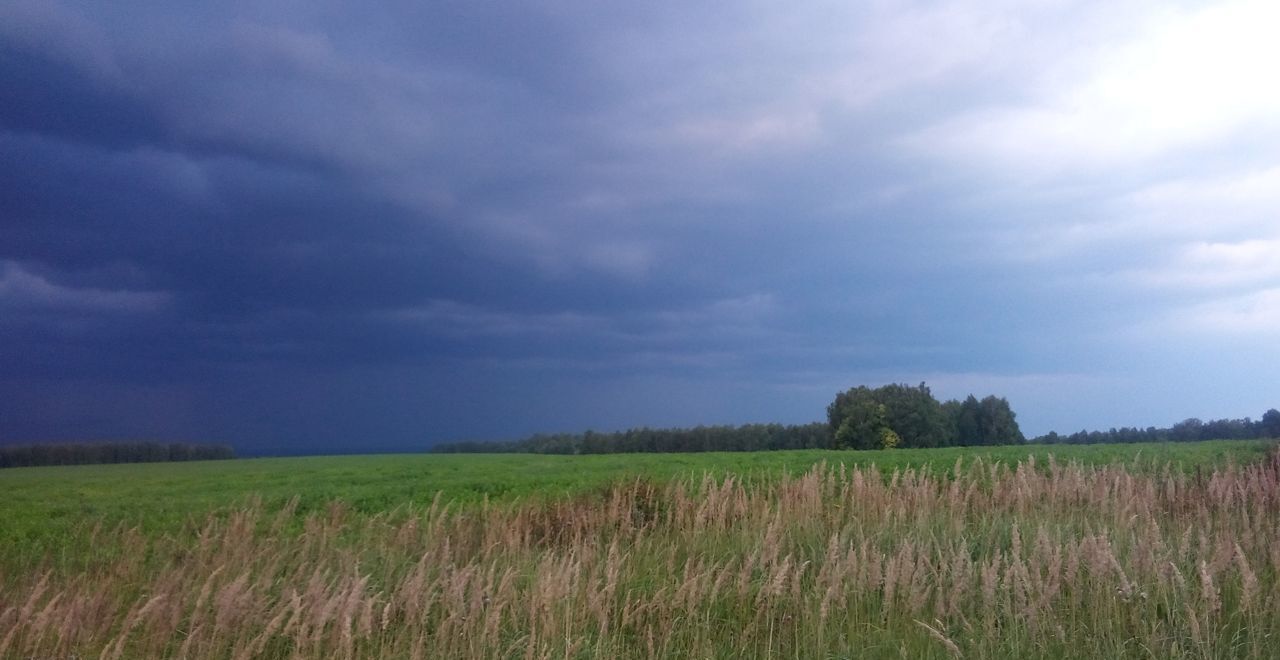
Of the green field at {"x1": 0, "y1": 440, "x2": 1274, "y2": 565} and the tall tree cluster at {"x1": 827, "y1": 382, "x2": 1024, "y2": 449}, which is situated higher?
the tall tree cluster at {"x1": 827, "y1": 382, "x2": 1024, "y2": 449}

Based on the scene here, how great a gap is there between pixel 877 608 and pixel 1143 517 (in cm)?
456

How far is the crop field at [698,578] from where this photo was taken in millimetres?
6145

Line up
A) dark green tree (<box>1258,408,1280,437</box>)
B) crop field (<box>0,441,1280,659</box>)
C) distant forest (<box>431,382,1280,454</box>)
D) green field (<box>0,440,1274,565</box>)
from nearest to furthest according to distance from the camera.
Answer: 1. crop field (<box>0,441,1280,659</box>)
2. green field (<box>0,440,1274,565</box>)
3. dark green tree (<box>1258,408,1280,437</box>)
4. distant forest (<box>431,382,1280,454</box>)

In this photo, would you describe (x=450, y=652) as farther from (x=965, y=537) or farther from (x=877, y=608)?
(x=965, y=537)

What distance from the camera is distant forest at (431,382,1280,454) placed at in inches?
1901

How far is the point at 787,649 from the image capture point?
6.46 meters

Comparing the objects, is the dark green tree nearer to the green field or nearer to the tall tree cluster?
the green field

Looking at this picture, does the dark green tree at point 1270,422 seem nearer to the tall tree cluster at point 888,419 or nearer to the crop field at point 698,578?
the tall tree cluster at point 888,419

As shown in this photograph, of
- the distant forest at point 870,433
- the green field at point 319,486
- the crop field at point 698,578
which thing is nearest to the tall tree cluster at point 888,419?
the distant forest at point 870,433

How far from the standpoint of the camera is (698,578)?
7078 mm

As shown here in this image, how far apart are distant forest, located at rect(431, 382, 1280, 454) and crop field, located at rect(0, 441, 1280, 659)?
3088cm

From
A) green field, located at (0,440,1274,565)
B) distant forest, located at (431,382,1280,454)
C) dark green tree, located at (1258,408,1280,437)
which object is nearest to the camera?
green field, located at (0,440,1274,565)

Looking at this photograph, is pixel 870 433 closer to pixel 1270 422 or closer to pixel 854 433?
pixel 854 433

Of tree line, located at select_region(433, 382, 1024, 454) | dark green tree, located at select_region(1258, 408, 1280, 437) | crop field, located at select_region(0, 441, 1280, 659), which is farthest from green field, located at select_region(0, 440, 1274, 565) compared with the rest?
tree line, located at select_region(433, 382, 1024, 454)
